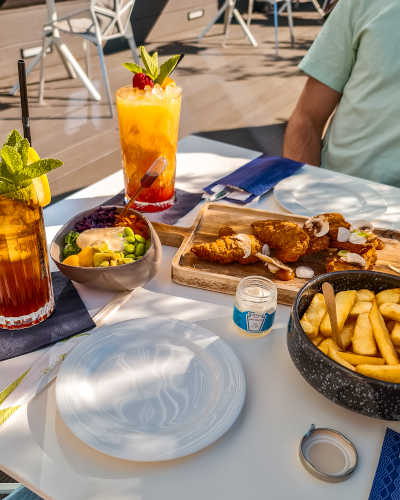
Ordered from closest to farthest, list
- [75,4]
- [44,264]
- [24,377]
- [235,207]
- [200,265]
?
1. [24,377]
2. [44,264]
3. [200,265]
4. [235,207]
5. [75,4]

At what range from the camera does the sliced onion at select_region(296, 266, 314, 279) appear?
1.15m

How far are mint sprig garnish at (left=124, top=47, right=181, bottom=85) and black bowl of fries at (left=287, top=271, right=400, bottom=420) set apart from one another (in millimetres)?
726

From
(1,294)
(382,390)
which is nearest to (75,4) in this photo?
(1,294)

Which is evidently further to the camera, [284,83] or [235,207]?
[284,83]

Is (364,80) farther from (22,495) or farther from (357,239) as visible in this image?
(22,495)

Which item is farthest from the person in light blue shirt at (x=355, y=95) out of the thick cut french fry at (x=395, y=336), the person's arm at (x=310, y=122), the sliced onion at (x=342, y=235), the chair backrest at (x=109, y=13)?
the chair backrest at (x=109, y=13)

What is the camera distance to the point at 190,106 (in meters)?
5.12

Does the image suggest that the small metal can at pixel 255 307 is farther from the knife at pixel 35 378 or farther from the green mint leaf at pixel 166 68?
the green mint leaf at pixel 166 68

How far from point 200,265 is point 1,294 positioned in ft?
1.52

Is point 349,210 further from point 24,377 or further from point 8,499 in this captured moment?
point 8,499

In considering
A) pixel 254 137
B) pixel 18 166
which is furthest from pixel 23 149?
pixel 254 137

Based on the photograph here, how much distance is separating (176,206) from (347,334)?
0.74 m

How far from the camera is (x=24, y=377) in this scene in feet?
2.73

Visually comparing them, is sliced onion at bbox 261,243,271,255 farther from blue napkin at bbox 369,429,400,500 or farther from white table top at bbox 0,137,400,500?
blue napkin at bbox 369,429,400,500
